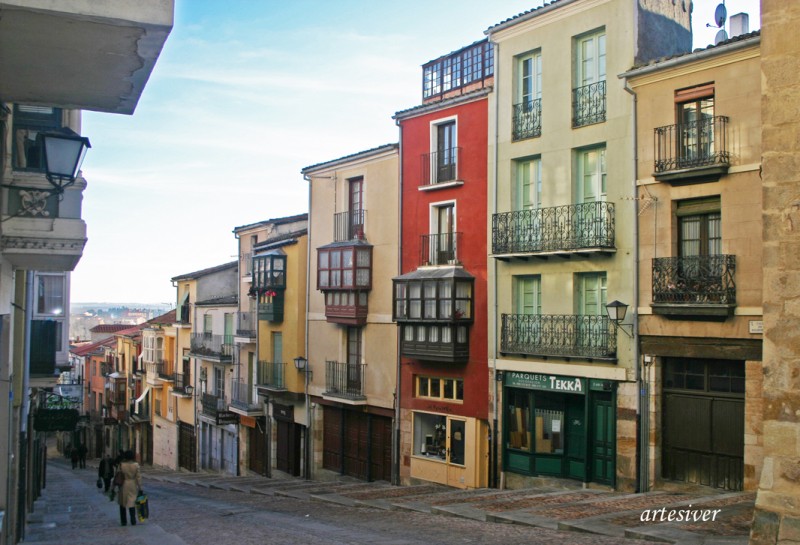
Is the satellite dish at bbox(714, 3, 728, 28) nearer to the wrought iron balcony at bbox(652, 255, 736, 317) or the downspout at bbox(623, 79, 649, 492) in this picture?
the downspout at bbox(623, 79, 649, 492)

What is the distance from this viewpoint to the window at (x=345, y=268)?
2819cm

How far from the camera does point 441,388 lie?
25.1 meters

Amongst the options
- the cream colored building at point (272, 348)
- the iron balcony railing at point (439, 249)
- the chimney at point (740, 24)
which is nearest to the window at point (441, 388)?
the iron balcony railing at point (439, 249)

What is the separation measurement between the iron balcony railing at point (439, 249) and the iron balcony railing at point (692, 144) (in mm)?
7453

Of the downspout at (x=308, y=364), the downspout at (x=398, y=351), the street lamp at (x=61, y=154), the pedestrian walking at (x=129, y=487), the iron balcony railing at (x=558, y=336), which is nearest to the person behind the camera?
the street lamp at (x=61, y=154)

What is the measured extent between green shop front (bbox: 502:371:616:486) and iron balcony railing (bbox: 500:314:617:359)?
0.68m

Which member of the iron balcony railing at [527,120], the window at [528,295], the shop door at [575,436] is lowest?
the shop door at [575,436]

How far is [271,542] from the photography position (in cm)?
1452

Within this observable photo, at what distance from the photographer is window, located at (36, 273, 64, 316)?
2716 cm

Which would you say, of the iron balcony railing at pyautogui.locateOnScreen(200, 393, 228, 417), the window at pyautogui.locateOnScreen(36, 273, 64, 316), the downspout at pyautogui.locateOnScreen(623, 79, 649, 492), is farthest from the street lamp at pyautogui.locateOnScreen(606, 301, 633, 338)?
the iron balcony railing at pyautogui.locateOnScreen(200, 393, 228, 417)

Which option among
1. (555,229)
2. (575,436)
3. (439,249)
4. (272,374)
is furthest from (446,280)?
(272,374)

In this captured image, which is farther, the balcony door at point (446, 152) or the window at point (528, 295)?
the balcony door at point (446, 152)

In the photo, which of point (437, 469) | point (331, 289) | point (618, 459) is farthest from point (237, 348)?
point (618, 459)

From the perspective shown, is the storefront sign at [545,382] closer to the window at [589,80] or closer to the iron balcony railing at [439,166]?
the iron balcony railing at [439,166]
